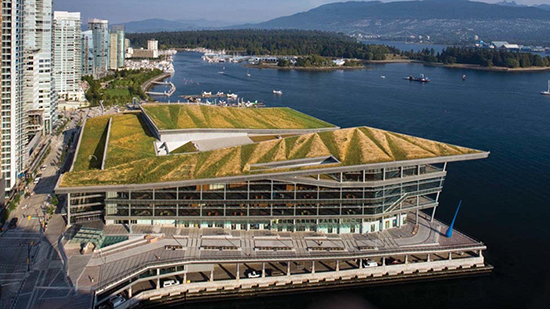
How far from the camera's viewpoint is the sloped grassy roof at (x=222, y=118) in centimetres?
2840

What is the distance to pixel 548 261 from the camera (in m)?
22.8

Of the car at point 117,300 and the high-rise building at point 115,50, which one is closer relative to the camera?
the car at point 117,300

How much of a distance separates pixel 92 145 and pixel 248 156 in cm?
992

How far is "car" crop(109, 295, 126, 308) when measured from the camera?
17481 millimetres

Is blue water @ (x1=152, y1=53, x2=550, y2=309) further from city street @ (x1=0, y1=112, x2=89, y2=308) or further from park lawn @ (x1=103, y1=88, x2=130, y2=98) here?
park lawn @ (x1=103, y1=88, x2=130, y2=98)

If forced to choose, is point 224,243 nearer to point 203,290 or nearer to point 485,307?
point 203,290

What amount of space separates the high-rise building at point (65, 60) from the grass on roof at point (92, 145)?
22.2 metres

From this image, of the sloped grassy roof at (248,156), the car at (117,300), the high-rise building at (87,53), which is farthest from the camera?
the high-rise building at (87,53)

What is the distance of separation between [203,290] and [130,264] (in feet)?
8.92

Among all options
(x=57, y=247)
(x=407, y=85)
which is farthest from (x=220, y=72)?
(x=57, y=247)

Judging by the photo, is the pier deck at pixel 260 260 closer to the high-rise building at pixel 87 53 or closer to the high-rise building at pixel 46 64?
the high-rise building at pixel 46 64

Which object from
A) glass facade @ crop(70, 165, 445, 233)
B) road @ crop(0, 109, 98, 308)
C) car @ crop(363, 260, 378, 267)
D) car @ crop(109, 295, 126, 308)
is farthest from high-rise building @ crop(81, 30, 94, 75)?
car @ crop(363, 260, 378, 267)

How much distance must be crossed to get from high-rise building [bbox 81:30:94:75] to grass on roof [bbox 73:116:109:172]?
38.1 metres

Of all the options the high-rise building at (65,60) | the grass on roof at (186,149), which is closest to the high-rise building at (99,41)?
the high-rise building at (65,60)
